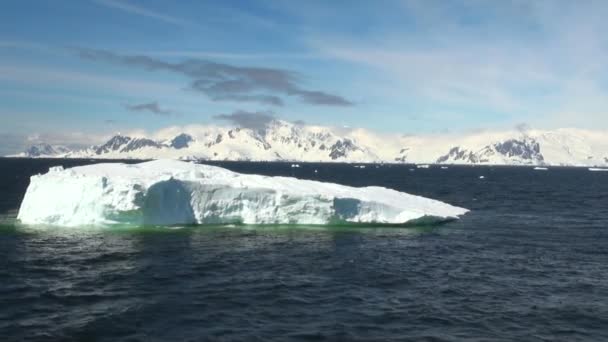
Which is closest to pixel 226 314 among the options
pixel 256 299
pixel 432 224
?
pixel 256 299

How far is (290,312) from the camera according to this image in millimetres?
18672

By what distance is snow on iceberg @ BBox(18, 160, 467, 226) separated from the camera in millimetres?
36344

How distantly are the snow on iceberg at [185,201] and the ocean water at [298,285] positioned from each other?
1.63 m

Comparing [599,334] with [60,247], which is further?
[60,247]

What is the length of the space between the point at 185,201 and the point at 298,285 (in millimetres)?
18342

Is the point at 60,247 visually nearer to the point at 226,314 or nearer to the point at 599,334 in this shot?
the point at 226,314

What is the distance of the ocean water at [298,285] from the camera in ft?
55.2

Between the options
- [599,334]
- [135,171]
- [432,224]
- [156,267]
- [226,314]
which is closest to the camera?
[599,334]

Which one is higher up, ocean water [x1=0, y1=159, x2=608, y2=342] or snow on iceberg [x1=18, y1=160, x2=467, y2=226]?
snow on iceberg [x1=18, y1=160, x2=467, y2=226]

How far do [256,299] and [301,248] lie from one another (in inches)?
422

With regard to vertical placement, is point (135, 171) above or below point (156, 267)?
above

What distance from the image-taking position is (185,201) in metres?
38.2

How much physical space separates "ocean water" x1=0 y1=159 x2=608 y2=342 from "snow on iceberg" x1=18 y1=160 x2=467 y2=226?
1626 mm

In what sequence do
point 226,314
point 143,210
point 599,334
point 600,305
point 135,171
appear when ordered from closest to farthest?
point 599,334 → point 226,314 → point 600,305 → point 143,210 → point 135,171
